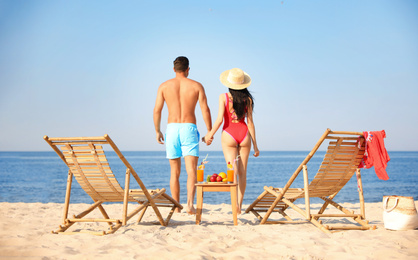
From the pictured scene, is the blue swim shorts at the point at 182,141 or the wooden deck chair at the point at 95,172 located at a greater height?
the blue swim shorts at the point at 182,141

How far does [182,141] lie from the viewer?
5.42m

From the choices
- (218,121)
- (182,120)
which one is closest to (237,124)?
(218,121)

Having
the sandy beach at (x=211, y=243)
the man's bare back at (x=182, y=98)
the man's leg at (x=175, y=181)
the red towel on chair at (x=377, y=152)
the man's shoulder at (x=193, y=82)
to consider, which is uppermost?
the man's shoulder at (x=193, y=82)

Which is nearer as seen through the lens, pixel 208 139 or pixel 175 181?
pixel 175 181

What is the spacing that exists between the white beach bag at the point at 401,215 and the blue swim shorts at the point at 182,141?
7.84 feet

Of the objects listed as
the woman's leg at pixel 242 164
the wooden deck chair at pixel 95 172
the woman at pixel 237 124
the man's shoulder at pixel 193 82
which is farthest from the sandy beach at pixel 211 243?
the man's shoulder at pixel 193 82

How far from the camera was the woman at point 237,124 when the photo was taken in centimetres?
541

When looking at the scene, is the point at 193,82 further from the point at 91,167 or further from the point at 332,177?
the point at 332,177

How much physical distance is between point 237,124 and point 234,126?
0.17 feet

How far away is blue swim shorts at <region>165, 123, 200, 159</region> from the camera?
5.39 metres

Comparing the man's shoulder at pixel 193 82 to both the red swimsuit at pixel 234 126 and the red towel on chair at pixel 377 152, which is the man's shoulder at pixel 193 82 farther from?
the red towel on chair at pixel 377 152

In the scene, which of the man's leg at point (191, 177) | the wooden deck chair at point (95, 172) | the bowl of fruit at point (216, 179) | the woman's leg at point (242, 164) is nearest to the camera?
the wooden deck chair at point (95, 172)

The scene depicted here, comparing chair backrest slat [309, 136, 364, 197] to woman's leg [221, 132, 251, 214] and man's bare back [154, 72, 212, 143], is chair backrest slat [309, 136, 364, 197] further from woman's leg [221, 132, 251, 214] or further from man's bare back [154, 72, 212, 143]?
man's bare back [154, 72, 212, 143]

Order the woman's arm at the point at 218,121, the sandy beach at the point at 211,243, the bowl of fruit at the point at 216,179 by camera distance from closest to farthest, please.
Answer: the sandy beach at the point at 211,243 < the bowl of fruit at the point at 216,179 < the woman's arm at the point at 218,121
